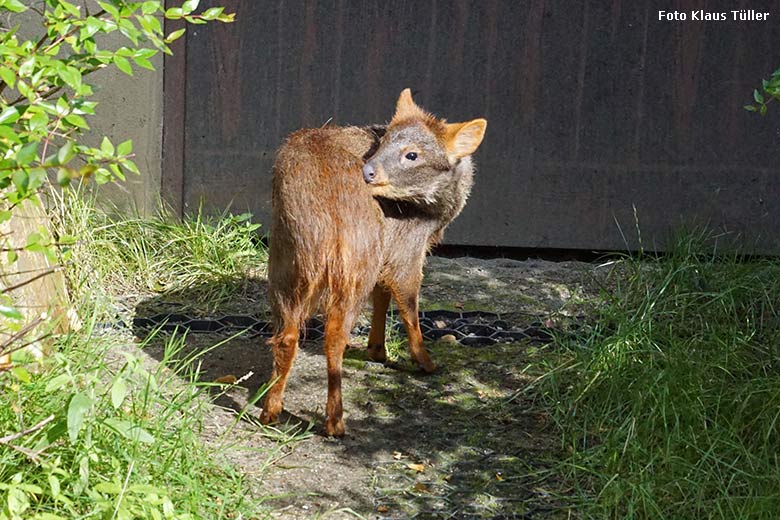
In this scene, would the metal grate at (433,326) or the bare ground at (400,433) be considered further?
the metal grate at (433,326)

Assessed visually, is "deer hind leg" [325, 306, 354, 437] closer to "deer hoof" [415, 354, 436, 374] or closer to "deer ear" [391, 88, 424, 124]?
"deer hoof" [415, 354, 436, 374]

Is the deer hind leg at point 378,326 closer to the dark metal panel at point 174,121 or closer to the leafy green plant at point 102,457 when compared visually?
the leafy green plant at point 102,457

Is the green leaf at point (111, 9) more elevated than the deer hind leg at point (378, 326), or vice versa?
the green leaf at point (111, 9)

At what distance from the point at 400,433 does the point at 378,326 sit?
0.89 metres

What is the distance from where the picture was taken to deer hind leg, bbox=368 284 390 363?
223 inches

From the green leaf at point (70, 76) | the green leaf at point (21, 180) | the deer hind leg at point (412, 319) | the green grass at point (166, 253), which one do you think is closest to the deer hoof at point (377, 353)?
the deer hind leg at point (412, 319)

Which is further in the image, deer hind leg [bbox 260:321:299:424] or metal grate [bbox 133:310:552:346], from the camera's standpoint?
metal grate [bbox 133:310:552:346]

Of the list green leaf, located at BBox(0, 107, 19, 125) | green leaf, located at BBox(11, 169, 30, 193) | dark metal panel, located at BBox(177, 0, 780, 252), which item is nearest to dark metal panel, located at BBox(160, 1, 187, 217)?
dark metal panel, located at BBox(177, 0, 780, 252)

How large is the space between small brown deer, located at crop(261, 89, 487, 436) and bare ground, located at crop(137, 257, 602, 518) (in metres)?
0.21

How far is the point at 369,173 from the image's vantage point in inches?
194

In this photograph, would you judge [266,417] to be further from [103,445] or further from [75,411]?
[75,411]

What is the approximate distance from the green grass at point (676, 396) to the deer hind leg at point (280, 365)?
1.23 m

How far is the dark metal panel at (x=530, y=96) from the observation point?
23.2ft

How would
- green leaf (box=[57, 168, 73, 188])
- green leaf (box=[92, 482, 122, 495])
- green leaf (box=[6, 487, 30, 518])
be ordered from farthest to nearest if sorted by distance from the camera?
green leaf (box=[92, 482, 122, 495]) < green leaf (box=[6, 487, 30, 518]) < green leaf (box=[57, 168, 73, 188])
